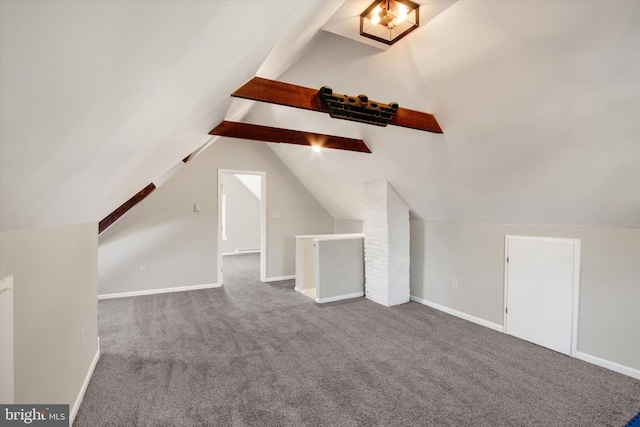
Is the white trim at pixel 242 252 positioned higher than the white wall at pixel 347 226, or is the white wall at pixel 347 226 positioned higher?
the white wall at pixel 347 226

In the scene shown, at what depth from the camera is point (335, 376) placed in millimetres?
2477

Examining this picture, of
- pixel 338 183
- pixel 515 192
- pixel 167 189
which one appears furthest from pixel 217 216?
pixel 515 192

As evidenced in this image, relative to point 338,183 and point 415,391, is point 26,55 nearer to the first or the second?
point 415,391

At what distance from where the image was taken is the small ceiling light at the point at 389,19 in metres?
1.85

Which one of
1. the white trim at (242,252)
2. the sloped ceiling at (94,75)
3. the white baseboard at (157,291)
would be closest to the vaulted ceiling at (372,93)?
the sloped ceiling at (94,75)

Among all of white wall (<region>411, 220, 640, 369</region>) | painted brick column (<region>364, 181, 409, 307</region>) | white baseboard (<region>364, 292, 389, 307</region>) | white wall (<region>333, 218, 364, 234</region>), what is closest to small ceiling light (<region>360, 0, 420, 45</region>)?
painted brick column (<region>364, 181, 409, 307</region>)

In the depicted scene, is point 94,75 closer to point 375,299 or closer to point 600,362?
point 600,362

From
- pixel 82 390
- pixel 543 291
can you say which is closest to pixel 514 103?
pixel 543 291

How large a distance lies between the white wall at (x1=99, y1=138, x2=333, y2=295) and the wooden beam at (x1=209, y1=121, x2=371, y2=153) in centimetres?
115

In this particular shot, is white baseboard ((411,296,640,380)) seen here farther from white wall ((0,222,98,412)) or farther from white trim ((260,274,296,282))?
white wall ((0,222,98,412))

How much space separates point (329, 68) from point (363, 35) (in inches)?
35.2

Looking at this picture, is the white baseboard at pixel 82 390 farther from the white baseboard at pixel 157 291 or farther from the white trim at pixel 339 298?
the white trim at pixel 339 298

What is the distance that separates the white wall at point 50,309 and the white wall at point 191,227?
8.00 ft

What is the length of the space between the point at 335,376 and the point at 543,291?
223 centimetres
